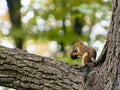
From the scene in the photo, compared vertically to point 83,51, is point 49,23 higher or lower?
higher

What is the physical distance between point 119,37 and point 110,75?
0.64 ft

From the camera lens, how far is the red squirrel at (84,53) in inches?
80.0

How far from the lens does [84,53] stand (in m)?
2.05

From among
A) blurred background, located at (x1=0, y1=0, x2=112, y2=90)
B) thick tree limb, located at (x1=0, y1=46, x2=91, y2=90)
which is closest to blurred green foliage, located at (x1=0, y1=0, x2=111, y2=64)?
blurred background, located at (x1=0, y1=0, x2=112, y2=90)

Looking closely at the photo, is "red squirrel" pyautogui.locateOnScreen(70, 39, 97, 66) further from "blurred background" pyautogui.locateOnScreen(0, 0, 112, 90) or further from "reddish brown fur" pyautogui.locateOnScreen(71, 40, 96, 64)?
"blurred background" pyautogui.locateOnScreen(0, 0, 112, 90)

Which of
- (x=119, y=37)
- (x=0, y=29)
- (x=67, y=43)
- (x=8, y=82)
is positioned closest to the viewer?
(x=119, y=37)

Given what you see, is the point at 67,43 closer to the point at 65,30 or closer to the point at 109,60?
the point at 65,30

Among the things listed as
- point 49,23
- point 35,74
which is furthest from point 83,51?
point 49,23

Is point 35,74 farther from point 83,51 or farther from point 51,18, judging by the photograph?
point 51,18

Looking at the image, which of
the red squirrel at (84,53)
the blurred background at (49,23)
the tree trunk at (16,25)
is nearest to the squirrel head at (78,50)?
the red squirrel at (84,53)

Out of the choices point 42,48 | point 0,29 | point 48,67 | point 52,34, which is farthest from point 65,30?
point 42,48

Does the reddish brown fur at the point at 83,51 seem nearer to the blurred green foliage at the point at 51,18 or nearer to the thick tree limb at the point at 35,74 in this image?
the thick tree limb at the point at 35,74

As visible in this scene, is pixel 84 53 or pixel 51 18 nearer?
pixel 84 53

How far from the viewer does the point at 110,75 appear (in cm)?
186
